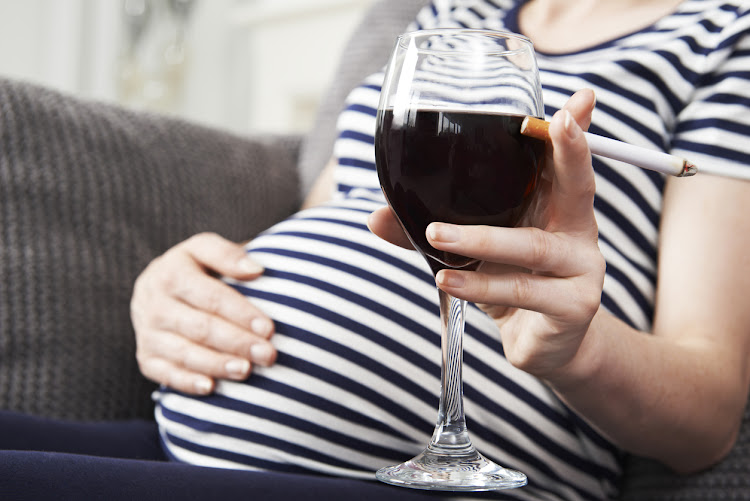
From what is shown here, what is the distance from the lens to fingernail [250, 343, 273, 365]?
0.71 m

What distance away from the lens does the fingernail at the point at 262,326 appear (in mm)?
727

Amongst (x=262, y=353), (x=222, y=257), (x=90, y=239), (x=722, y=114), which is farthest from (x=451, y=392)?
(x=90, y=239)

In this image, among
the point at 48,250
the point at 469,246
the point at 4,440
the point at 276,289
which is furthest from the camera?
the point at 48,250

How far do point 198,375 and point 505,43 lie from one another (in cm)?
45

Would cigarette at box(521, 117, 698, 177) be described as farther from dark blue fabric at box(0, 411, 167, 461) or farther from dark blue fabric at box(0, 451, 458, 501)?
dark blue fabric at box(0, 411, 167, 461)

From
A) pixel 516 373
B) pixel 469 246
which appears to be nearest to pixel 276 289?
pixel 516 373

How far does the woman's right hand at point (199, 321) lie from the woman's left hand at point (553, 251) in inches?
11.8

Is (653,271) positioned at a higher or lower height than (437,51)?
lower

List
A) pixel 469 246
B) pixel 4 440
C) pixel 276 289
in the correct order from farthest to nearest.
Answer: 1. pixel 276 289
2. pixel 4 440
3. pixel 469 246

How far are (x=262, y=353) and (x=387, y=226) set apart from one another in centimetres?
22

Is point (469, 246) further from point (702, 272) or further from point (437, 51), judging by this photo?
point (702, 272)

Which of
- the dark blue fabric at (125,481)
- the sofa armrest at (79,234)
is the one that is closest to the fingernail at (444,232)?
the dark blue fabric at (125,481)

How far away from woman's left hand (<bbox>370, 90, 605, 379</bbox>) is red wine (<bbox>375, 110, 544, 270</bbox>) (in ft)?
0.08

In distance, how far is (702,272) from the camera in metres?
0.73
